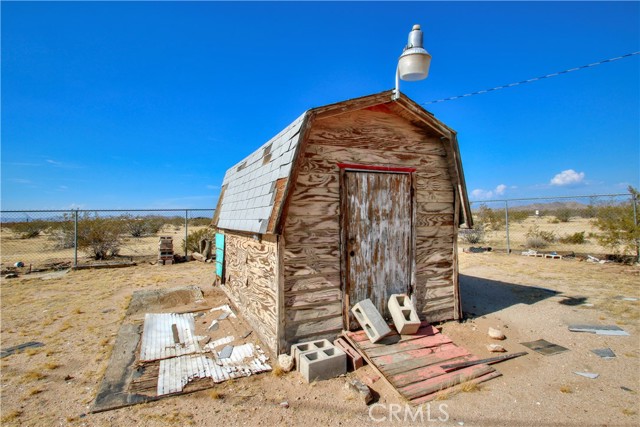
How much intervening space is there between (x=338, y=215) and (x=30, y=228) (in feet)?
89.9

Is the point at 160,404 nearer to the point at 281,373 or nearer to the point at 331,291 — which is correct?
the point at 281,373

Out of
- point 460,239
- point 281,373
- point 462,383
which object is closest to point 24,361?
point 281,373

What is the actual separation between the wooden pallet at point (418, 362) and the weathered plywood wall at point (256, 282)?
1.29 m

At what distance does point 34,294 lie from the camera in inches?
330

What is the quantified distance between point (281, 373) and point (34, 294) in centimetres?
840

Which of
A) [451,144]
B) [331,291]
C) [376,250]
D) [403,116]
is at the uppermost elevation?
[403,116]

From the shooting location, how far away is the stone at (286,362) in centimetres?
428

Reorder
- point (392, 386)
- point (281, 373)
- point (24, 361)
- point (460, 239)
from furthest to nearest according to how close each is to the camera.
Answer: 1. point (460, 239)
2. point (24, 361)
3. point (281, 373)
4. point (392, 386)

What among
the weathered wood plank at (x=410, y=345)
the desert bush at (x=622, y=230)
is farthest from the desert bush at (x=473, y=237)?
the weathered wood plank at (x=410, y=345)

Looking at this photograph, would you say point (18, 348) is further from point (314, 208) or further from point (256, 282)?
point (314, 208)

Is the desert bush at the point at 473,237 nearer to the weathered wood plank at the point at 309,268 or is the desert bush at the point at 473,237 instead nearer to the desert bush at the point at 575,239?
the desert bush at the point at 575,239

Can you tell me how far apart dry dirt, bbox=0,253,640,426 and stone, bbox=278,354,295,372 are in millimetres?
116

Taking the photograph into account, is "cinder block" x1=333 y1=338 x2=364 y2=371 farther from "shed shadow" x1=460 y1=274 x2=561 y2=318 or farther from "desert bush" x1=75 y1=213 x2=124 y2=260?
"desert bush" x1=75 y1=213 x2=124 y2=260

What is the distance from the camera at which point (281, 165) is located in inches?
189
